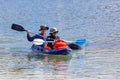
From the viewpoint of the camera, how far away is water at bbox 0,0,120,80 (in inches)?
633

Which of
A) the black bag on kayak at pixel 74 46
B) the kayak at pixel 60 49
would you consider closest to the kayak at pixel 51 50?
the kayak at pixel 60 49

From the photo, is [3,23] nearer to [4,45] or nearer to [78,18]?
[78,18]

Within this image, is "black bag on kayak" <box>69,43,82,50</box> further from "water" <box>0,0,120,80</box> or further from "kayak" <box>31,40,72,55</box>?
"kayak" <box>31,40,72,55</box>

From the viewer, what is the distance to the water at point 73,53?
52.7 feet

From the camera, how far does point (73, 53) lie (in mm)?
→ 20562

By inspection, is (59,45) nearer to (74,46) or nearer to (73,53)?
(73,53)

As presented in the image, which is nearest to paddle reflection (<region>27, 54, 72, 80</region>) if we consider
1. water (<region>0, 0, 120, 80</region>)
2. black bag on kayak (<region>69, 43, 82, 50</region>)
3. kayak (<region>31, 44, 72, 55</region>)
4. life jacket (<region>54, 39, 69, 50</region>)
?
water (<region>0, 0, 120, 80</region>)

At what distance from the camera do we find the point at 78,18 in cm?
3562

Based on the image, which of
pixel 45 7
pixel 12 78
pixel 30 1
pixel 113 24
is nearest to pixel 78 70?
pixel 12 78

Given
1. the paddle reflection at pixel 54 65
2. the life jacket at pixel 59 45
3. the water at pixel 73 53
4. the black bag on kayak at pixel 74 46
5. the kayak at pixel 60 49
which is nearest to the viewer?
the paddle reflection at pixel 54 65

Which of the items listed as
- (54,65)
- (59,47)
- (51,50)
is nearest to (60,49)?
(59,47)

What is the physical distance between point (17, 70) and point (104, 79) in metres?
3.04

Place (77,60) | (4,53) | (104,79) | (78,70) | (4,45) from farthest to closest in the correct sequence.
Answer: (4,45) < (4,53) < (77,60) < (78,70) < (104,79)

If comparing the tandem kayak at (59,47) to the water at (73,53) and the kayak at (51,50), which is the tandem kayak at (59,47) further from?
the water at (73,53)
